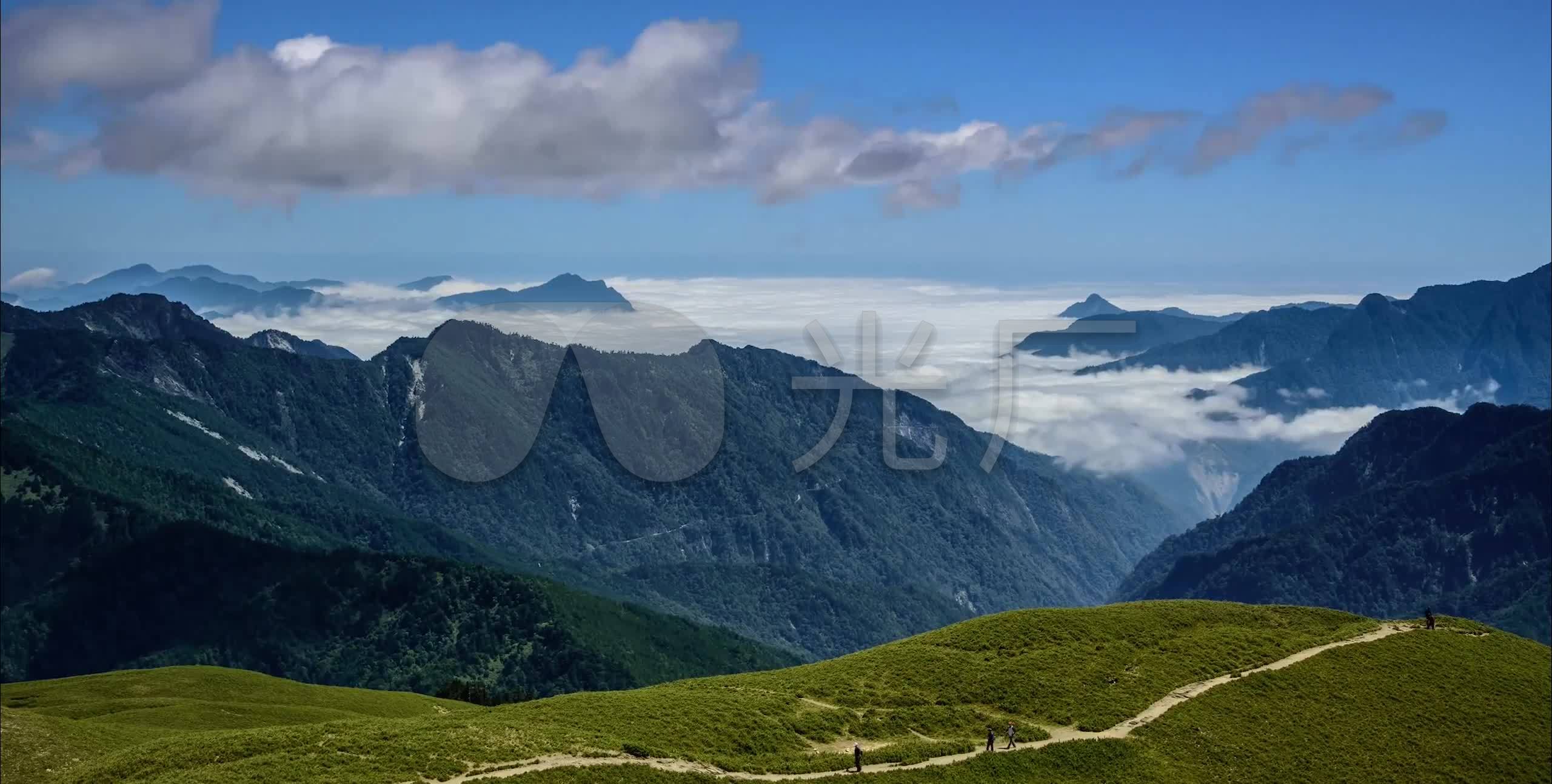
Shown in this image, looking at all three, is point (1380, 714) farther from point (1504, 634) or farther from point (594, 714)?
point (594, 714)

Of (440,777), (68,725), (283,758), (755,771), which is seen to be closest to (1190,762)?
(755,771)

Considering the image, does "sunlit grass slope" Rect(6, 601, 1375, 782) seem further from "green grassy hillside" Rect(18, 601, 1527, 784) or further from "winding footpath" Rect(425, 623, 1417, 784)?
"winding footpath" Rect(425, 623, 1417, 784)

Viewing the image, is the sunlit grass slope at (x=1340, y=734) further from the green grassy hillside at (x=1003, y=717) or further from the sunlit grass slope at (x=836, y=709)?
the sunlit grass slope at (x=836, y=709)

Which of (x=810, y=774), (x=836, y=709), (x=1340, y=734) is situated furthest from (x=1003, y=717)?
(x=1340, y=734)

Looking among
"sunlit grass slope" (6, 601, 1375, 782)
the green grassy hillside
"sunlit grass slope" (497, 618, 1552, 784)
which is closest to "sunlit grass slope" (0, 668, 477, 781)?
the green grassy hillside

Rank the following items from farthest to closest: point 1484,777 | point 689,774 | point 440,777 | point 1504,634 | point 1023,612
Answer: point 1504,634 < point 1023,612 < point 1484,777 < point 689,774 < point 440,777

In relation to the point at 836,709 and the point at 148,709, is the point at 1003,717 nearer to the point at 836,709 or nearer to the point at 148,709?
the point at 836,709

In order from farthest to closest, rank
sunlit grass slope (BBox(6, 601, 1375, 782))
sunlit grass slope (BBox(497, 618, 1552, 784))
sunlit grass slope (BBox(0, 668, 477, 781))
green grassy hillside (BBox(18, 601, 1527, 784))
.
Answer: sunlit grass slope (BBox(0, 668, 477, 781))
sunlit grass slope (BBox(497, 618, 1552, 784))
green grassy hillside (BBox(18, 601, 1527, 784))
sunlit grass slope (BBox(6, 601, 1375, 782))
